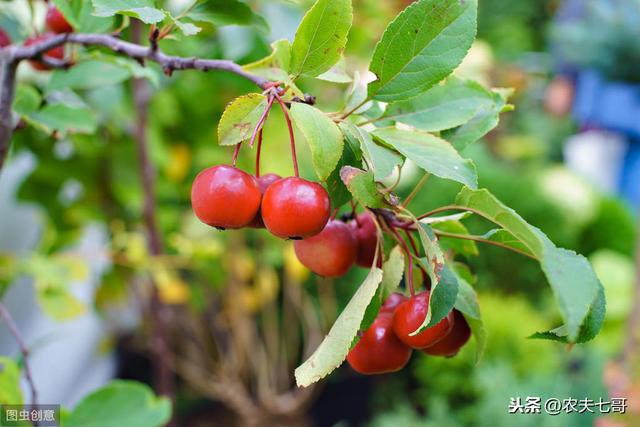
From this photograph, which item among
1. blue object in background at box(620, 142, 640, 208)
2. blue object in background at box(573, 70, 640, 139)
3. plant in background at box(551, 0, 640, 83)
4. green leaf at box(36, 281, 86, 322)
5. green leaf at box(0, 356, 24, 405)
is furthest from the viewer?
blue object in background at box(620, 142, 640, 208)

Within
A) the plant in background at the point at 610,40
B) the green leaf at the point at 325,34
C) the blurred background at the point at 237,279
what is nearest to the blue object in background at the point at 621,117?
the plant in background at the point at 610,40

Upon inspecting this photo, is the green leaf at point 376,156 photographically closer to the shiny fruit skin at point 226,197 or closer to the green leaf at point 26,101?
the shiny fruit skin at point 226,197

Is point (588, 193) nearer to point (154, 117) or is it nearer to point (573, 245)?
point (573, 245)

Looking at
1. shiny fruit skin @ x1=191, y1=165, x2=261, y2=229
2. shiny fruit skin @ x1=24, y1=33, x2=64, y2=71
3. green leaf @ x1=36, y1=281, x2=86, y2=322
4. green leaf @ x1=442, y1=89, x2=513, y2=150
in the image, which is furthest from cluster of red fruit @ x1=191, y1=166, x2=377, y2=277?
green leaf @ x1=36, y1=281, x2=86, y2=322

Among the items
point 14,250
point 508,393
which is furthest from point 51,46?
point 508,393

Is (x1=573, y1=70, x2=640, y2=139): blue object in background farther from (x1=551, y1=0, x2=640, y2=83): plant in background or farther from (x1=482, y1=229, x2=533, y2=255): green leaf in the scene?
(x1=482, y1=229, x2=533, y2=255): green leaf

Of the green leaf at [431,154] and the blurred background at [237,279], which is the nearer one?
the green leaf at [431,154]
